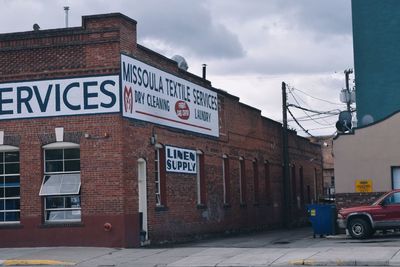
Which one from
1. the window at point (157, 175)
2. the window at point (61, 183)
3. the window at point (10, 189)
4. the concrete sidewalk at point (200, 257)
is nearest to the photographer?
the concrete sidewalk at point (200, 257)

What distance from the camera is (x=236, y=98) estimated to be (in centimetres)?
3850

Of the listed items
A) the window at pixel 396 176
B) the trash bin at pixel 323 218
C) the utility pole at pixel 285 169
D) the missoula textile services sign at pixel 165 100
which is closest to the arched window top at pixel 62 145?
the missoula textile services sign at pixel 165 100

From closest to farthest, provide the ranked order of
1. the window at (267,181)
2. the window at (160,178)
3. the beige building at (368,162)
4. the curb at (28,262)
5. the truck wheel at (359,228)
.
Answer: the curb at (28,262)
the truck wheel at (359,228)
the window at (160,178)
the beige building at (368,162)
the window at (267,181)

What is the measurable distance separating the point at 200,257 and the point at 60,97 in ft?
24.7

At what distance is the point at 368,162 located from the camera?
29844 millimetres

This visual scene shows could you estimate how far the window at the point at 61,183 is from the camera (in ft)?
83.3

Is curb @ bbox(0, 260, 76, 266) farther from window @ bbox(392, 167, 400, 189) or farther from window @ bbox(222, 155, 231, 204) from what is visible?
window @ bbox(222, 155, 231, 204)

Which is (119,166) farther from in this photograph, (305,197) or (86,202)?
(305,197)

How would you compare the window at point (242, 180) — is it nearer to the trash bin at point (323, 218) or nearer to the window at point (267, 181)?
the window at point (267, 181)

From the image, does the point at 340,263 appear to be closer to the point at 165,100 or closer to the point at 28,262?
the point at 28,262

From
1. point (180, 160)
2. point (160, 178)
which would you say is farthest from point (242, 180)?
point (160, 178)

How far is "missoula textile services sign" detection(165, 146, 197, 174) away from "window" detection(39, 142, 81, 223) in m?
4.30

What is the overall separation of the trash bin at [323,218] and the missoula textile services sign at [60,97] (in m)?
9.12

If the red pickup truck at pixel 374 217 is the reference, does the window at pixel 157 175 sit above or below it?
above
